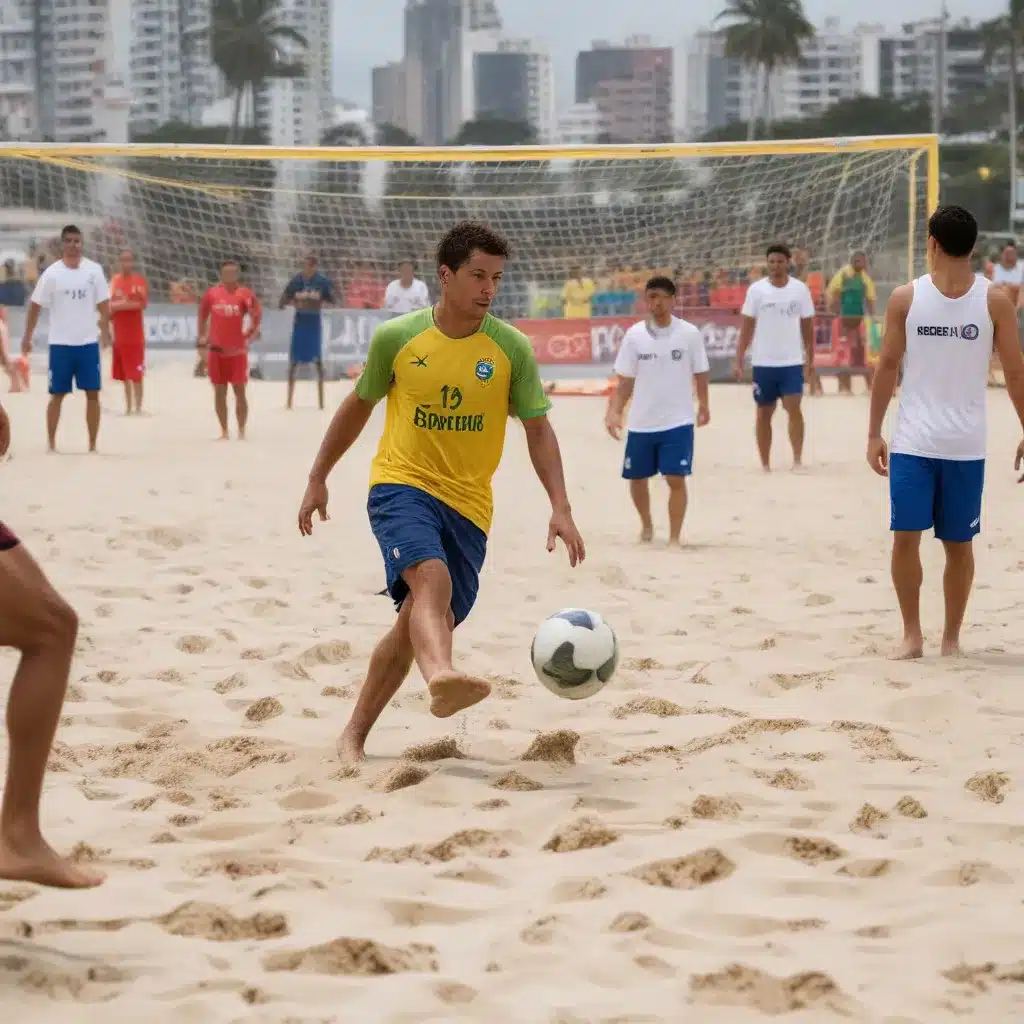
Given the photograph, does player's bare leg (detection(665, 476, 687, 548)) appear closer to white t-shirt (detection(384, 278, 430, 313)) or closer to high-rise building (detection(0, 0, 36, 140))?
white t-shirt (detection(384, 278, 430, 313))

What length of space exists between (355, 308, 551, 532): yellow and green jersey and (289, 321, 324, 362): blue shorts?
1346 cm

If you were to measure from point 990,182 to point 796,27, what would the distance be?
18.5 m

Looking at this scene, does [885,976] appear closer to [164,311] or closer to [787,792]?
[787,792]

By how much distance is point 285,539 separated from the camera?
8977mm

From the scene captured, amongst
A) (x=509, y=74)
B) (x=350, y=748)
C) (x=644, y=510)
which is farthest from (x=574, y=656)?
(x=509, y=74)

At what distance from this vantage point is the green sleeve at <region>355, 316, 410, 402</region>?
4.65m

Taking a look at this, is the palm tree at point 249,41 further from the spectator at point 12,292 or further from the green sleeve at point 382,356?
the green sleeve at point 382,356

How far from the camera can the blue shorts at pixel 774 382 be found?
40.2ft

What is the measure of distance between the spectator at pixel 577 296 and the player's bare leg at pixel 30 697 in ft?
64.2

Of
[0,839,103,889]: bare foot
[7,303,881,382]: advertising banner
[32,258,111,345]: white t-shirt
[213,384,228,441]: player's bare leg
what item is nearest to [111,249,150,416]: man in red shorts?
[213,384,228,441]: player's bare leg

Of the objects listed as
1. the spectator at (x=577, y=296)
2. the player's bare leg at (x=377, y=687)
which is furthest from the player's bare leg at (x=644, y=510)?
the spectator at (x=577, y=296)

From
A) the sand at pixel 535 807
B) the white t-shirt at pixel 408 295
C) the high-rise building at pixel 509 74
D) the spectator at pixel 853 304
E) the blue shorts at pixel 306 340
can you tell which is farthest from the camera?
the high-rise building at pixel 509 74

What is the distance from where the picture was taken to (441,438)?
4676mm

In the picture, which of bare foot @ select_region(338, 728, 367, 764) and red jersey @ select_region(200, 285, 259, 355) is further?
red jersey @ select_region(200, 285, 259, 355)
